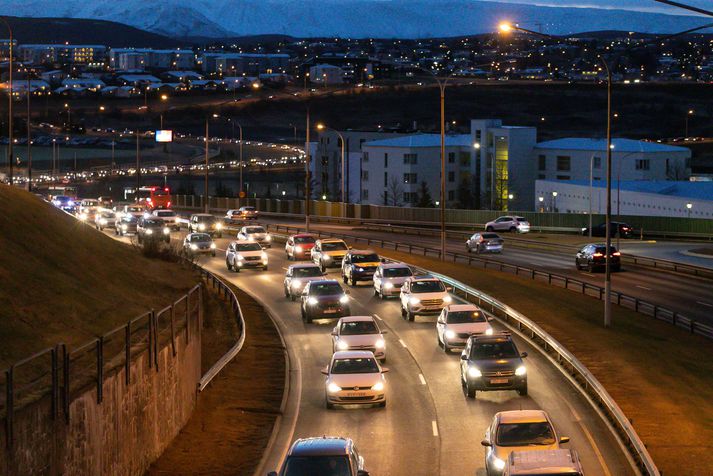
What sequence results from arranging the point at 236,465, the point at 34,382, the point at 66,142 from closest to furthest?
1. the point at 34,382
2. the point at 236,465
3. the point at 66,142

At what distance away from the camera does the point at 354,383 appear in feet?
94.1

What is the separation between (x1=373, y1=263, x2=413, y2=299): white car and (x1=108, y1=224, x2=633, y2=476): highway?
660cm

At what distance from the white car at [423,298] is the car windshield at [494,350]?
40.9ft

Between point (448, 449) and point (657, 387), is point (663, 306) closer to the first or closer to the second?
point (657, 387)

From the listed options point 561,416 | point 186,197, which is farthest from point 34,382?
point 186,197

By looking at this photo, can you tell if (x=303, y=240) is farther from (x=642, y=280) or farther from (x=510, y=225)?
(x=510, y=225)

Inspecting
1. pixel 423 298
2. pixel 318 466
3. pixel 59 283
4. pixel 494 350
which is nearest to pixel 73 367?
pixel 318 466

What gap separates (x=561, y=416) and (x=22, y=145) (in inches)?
6182

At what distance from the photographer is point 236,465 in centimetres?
2403

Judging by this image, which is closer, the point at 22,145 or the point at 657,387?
the point at 657,387

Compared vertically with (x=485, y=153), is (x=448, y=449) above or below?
below

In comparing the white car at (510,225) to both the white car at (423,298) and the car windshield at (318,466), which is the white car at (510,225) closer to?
the white car at (423,298)

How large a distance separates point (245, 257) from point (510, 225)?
97.1ft

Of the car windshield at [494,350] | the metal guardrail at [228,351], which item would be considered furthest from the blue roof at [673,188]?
the car windshield at [494,350]
